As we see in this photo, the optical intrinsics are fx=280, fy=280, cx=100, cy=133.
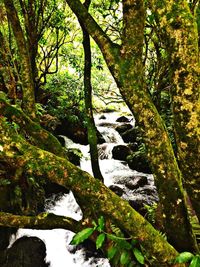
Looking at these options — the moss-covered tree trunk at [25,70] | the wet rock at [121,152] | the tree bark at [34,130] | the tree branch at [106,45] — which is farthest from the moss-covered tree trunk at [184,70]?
the wet rock at [121,152]

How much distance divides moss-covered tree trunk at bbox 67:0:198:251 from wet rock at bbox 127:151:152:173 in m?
6.54

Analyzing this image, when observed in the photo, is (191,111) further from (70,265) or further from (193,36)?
(70,265)

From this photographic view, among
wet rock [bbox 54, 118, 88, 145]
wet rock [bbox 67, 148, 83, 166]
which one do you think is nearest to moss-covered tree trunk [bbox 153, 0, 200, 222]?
wet rock [bbox 67, 148, 83, 166]

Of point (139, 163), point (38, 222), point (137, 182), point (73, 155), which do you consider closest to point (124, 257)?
point (38, 222)

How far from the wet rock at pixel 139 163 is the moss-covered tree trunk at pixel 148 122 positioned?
6.54 metres

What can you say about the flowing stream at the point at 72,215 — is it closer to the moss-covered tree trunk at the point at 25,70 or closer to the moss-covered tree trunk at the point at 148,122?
the moss-covered tree trunk at the point at 25,70

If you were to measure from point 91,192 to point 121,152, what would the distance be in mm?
7825

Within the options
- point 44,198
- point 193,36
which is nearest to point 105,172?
point 44,198

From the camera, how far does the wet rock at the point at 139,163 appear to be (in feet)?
28.7

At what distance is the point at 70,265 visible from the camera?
16.9 ft

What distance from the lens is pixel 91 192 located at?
6.52 ft

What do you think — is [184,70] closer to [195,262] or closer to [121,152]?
[195,262]

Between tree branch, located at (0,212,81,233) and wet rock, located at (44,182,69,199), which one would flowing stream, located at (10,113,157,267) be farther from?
tree branch, located at (0,212,81,233)

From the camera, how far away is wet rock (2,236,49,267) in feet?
15.4
